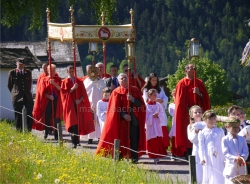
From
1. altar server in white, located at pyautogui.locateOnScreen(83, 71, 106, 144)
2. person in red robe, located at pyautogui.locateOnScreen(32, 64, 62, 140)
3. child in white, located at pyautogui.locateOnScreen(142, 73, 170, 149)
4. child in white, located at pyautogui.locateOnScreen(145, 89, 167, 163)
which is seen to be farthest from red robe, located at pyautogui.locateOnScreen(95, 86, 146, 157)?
person in red robe, located at pyautogui.locateOnScreen(32, 64, 62, 140)

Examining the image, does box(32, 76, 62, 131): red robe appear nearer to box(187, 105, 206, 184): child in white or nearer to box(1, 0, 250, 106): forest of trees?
box(187, 105, 206, 184): child in white

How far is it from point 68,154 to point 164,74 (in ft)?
427

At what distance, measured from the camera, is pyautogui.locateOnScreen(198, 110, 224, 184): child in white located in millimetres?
10859

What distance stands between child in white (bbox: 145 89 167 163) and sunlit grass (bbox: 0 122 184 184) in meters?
2.01

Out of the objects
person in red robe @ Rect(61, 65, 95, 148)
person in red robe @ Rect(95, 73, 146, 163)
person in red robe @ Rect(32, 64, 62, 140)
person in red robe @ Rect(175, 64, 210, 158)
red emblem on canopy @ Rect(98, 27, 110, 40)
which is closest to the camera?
person in red robe @ Rect(95, 73, 146, 163)

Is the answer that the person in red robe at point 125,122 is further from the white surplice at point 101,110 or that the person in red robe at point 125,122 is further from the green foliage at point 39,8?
the green foliage at point 39,8

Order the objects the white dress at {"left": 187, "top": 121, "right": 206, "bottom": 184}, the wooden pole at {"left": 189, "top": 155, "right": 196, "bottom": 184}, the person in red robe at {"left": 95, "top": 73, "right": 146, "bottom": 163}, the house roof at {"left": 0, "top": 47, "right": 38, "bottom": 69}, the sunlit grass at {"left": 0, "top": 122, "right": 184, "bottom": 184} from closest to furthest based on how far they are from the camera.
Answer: the wooden pole at {"left": 189, "top": 155, "right": 196, "bottom": 184} < the sunlit grass at {"left": 0, "top": 122, "right": 184, "bottom": 184} < the white dress at {"left": 187, "top": 121, "right": 206, "bottom": 184} < the person in red robe at {"left": 95, "top": 73, "right": 146, "bottom": 163} < the house roof at {"left": 0, "top": 47, "right": 38, "bottom": 69}

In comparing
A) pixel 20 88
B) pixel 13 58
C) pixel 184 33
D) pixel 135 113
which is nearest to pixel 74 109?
pixel 20 88

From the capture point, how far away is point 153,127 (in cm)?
1476

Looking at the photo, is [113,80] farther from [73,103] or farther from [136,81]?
[73,103]

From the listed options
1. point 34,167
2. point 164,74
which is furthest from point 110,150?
point 164,74

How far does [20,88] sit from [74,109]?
1958 mm

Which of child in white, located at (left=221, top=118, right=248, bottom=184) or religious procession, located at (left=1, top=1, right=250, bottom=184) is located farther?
religious procession, located at (left=1, top=1, right=250, bottom=184)

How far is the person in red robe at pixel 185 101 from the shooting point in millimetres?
14891
